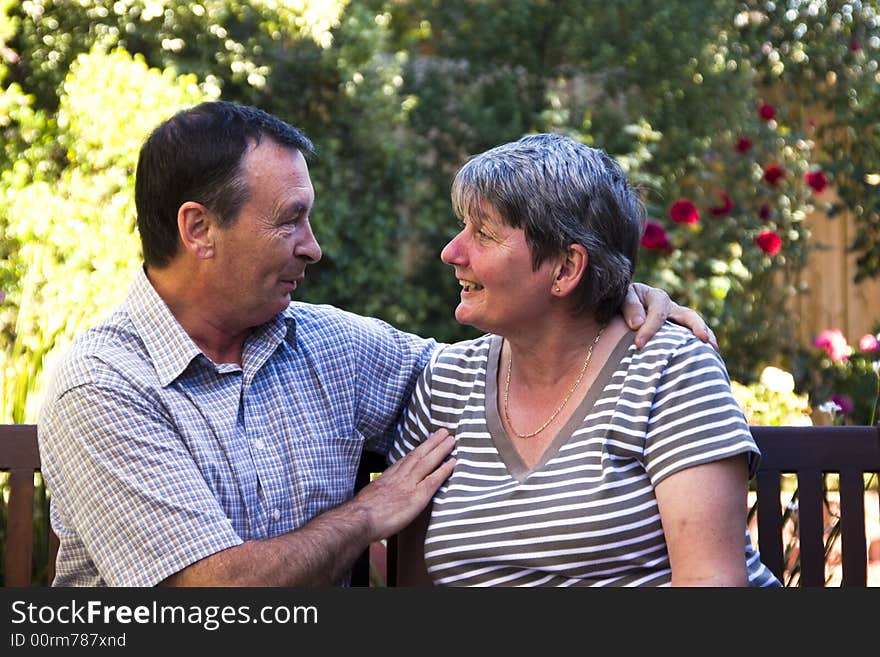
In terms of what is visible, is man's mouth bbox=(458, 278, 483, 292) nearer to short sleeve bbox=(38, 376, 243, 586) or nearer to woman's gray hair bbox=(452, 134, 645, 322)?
woman's gray hair bbox=(452, 134, 645, 322)

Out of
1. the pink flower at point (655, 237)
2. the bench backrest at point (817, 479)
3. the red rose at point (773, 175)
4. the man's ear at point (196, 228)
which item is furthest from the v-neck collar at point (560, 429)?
the red rose at point (773, 175)

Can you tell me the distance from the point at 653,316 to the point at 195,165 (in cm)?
95

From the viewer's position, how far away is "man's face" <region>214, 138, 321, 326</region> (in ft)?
7.81

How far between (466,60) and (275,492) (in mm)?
4443

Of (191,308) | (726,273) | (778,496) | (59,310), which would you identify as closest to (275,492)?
(191,308)

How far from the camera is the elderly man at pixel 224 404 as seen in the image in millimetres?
2133

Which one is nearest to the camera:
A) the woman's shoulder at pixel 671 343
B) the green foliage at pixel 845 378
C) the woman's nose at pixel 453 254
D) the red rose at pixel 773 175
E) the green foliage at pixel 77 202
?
the woman's shoulder at pixel 671 343

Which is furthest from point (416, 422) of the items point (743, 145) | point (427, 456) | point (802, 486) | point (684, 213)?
point (743, 145)

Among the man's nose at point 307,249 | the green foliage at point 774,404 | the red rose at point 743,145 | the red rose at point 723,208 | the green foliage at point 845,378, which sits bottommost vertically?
the green foliage at point 845,378

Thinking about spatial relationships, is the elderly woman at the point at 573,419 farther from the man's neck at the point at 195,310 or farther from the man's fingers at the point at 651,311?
the man's neck at the point at 195,310

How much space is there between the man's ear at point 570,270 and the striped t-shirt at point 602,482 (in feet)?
0.51

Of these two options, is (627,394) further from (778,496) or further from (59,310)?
(59,310)

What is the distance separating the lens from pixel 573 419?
2.30m

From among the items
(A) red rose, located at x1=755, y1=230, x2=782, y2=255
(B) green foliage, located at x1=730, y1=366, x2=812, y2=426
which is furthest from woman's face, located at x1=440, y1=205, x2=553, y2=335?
(A) red rose, located at x1=755, y1=230, x2=782, y2=255
